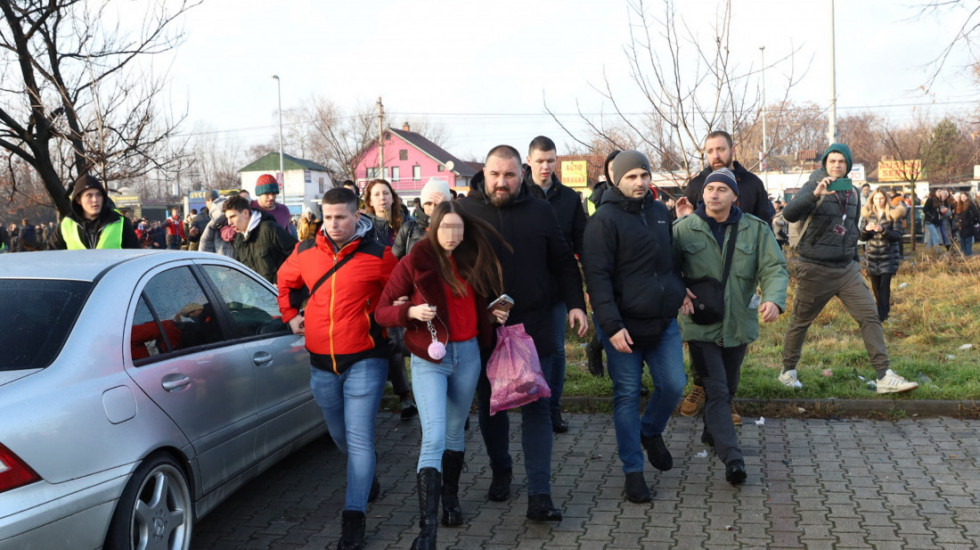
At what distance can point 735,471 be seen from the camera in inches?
197

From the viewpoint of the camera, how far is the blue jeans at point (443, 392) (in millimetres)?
4215

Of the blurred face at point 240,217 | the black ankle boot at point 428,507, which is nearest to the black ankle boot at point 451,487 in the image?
the black ankle boot at point 428,507

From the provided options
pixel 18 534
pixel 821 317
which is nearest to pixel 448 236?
pixel 18 534

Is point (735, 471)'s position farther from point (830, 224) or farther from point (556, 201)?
point (830, 224)

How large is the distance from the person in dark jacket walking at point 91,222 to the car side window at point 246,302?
1.93 metres

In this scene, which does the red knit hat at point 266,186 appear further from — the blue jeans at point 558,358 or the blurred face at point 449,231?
the blurred face at point 449,231

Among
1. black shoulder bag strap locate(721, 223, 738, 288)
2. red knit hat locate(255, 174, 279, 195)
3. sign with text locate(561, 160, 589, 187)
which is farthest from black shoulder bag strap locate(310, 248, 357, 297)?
sign with text locate(561, 160, 589, 187)

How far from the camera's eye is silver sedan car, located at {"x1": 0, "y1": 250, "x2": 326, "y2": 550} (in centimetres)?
312

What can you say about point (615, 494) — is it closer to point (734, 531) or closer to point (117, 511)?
point (734, 531)

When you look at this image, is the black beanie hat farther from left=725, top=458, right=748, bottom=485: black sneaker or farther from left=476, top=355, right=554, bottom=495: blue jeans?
left=725, top=458, right=748, bottom=485: black sneaker

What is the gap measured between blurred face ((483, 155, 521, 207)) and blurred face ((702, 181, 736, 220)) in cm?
132

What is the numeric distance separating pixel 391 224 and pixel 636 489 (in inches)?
135

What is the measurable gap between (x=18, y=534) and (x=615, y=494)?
10.6 feet

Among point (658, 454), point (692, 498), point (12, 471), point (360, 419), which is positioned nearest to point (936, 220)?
point (658, 454)
